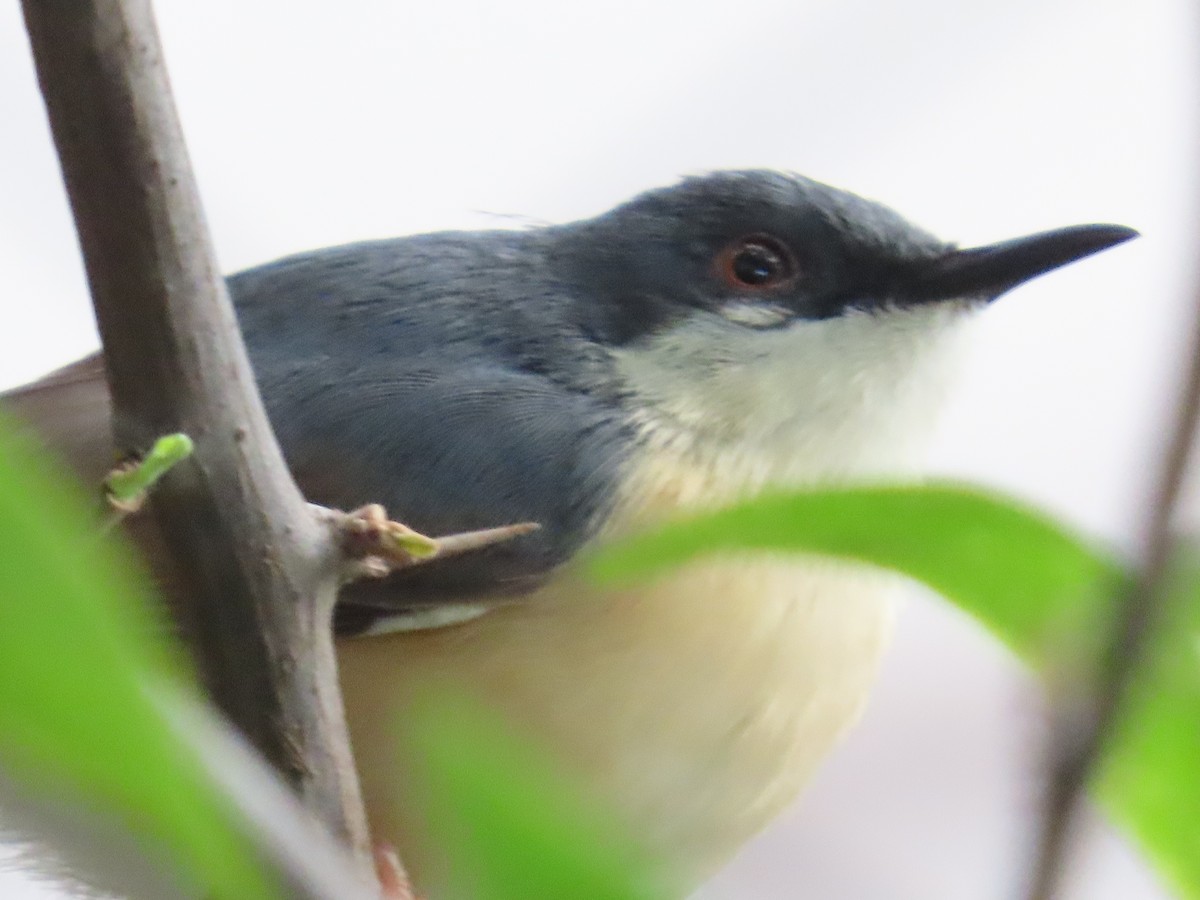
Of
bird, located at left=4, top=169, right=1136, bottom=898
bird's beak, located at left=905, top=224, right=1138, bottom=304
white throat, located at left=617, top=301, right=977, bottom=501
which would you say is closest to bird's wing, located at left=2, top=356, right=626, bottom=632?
bird, located at left=4, top=169, right=1136, bottom=898

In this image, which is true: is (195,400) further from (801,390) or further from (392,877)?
(801,390)

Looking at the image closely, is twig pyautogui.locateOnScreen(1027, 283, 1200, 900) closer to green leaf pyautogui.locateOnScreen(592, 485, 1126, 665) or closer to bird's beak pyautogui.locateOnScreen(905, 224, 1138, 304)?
green leaf pyautogui.locateOnScreen(592, 485, 1126, 665)

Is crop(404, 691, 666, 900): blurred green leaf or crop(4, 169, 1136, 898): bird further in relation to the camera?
crop(4, 169, 1136, 898): bird

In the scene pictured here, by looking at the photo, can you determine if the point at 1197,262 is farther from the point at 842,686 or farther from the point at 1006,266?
the point at 1006,266

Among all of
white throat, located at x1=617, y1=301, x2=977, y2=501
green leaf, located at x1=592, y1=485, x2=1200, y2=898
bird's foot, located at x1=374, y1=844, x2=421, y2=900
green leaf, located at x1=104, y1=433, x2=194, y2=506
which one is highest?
green leaf, located at x1=592, y1=485, x2=1200, y2=898

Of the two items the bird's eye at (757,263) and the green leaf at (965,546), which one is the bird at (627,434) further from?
the green leaf at (965,546)

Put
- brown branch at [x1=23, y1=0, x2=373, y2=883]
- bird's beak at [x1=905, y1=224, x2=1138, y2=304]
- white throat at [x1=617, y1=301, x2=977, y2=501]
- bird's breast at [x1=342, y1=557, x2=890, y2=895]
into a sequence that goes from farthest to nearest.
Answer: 1. bird's beak at [x1=905, y1=224, x2=1138, y2=304]
2. white throat at [x1=617, y1=301, x2=977, y2=501]
3. bird's breast at [x1=342, y1=557, x2=890, y2=895]
4. brown branch at [x1=23, y1=0, x2=373, y2=883]

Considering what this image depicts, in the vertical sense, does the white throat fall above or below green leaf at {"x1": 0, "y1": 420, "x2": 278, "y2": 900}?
below

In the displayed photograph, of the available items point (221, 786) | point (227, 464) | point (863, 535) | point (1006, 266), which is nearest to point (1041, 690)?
point (863, 535)
